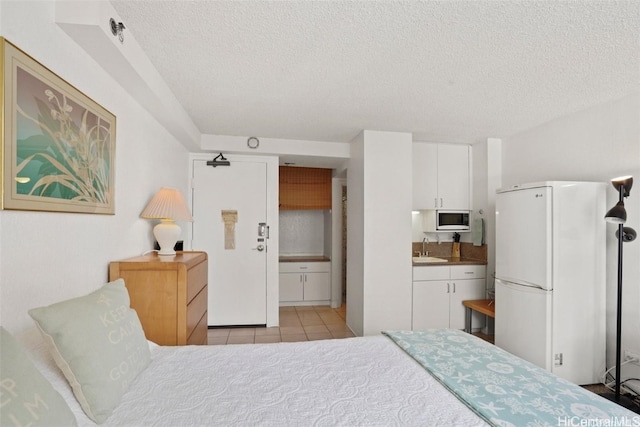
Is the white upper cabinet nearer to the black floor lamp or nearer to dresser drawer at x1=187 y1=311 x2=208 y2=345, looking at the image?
the black floor lamp

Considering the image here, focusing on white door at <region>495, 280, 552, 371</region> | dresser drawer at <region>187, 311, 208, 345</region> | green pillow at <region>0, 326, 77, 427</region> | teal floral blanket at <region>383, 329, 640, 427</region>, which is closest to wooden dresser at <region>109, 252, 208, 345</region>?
dresser drawer at <region>187, 311, 208, 345</region>

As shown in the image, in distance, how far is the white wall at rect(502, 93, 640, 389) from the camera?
2494 mm

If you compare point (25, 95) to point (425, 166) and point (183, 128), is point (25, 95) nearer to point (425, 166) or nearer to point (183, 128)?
point (183, 128)

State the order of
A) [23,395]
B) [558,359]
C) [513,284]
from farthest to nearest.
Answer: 1. [513,284]
2. [558,359]
3. [23,395]

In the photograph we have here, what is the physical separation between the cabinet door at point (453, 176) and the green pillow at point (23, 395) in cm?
406

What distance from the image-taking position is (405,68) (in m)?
2.11

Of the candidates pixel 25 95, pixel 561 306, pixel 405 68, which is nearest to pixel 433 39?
pixel 405 68

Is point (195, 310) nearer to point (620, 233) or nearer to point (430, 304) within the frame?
point (430, 304)

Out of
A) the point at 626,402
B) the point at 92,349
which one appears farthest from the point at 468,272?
the point at 92,349

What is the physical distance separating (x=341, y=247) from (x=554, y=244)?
9.86 feet

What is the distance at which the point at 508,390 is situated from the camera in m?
1.22

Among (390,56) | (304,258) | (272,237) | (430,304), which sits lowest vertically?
(430,304)

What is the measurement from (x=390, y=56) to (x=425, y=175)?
2.37 m
